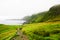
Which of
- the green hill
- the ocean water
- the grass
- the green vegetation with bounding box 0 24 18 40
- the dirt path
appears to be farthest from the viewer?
the ocean water

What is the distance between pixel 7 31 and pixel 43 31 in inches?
63.4

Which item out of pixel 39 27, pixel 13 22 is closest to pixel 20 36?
pixel 39 27

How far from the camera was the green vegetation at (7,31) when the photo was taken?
24.9 ft

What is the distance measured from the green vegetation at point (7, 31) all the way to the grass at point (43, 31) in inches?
18.6

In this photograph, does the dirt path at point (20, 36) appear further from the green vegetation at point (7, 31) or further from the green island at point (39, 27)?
the green vegetation at point (7, 31)

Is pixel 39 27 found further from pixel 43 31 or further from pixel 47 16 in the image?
pixel 47 16

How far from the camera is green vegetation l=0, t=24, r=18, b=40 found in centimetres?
759

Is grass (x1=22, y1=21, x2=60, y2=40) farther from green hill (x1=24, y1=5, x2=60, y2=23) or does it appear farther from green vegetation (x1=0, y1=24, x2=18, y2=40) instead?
green vegetation (x1=0, y1=24, x2=18, y2=40)

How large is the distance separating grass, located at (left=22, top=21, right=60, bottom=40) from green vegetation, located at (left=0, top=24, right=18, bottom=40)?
0.47 metres

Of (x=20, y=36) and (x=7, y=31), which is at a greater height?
(x=7, y=31)

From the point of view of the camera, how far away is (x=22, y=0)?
858 cm

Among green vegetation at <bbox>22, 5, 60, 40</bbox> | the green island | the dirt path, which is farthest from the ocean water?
the dirt path

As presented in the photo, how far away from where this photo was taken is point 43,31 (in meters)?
7.41

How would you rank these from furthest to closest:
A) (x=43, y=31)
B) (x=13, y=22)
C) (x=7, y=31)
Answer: (x=13, y=22), (x=7, y=31), (x=43, y=31)
